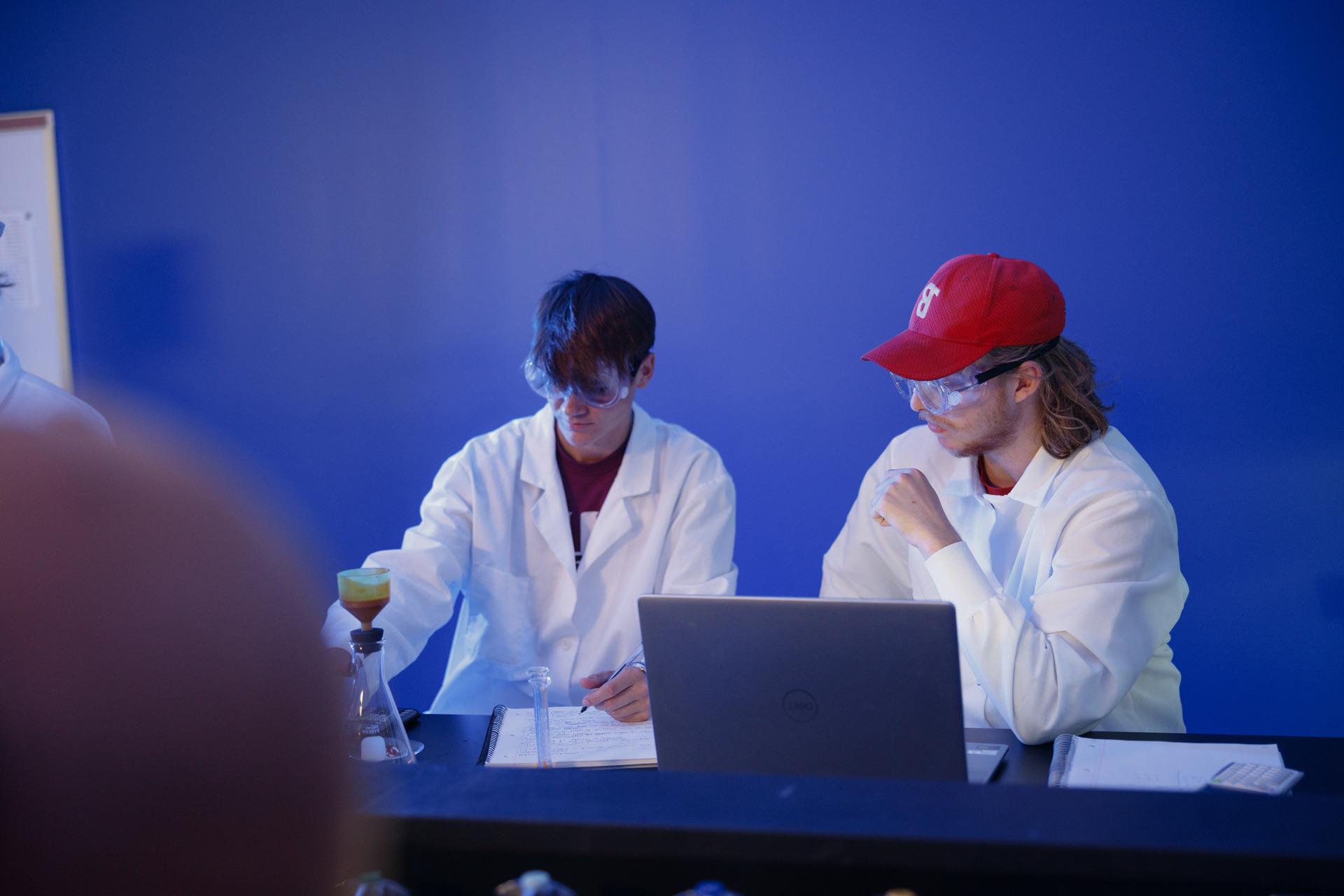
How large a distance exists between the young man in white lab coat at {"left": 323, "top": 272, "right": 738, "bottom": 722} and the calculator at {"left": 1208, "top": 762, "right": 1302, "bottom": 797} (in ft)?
3.84

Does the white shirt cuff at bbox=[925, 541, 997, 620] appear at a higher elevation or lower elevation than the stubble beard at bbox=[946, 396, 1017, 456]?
lower

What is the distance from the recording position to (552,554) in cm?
254

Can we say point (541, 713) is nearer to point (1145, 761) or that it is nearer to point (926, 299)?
point (1145, 761)

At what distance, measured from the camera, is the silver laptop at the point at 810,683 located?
129 cm

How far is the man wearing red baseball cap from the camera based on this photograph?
5.75ft

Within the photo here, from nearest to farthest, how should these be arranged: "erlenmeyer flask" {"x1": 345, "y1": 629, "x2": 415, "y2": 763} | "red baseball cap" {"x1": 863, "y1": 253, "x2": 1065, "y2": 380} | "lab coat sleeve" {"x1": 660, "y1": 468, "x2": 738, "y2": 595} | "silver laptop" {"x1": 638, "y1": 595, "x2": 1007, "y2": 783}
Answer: "silver laptop" {"x1": 638, "y1": 595, "x2": 1007, "y2": 783}
"erlenmeyer flask" {"x1": 345, "y1": 629, "x2": 415, "y2": 763}
"red baseball cap" {"x1": 863, "y1": 253, "x2": 1065, "y2": 380}
"lab coat sleeve" {"x1": 660, "y1": 468, "x2": 738, "y2": 595}

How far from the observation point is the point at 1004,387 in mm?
2094

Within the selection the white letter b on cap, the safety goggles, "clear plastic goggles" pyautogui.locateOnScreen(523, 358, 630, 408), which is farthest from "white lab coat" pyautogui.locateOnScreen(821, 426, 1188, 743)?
"clear plastic goggles" pyautogui.locateOnScreen(523, 358, 630, 408)

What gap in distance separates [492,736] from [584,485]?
0.90 meters

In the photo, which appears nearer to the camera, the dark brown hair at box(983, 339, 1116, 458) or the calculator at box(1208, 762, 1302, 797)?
the calculator at box(1208, 762, 1302, 797)

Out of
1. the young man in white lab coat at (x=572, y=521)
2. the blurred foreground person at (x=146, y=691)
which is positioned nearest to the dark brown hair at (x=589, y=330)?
the young man in white lab coat at (x=572, y=521)

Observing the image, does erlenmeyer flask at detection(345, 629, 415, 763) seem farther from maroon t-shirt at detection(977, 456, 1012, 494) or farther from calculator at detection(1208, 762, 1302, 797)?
maroon t-shirt at detection(977, 456, 1012, 494)

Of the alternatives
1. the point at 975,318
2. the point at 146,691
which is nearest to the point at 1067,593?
the point at 975,318

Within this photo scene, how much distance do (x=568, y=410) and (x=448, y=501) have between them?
36 centimetres
